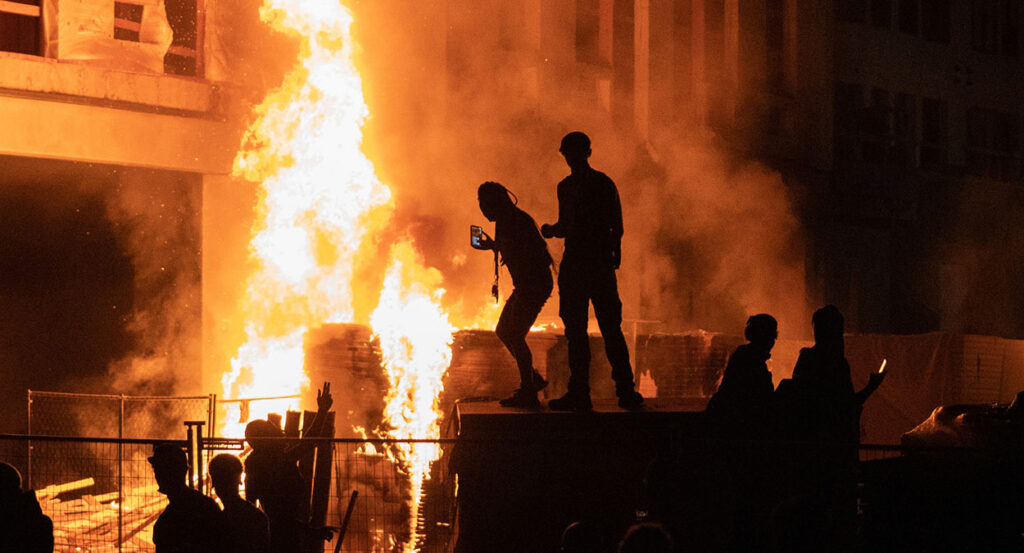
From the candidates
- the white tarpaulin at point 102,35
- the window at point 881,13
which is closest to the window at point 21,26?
the white tarpaulin at point 102,35

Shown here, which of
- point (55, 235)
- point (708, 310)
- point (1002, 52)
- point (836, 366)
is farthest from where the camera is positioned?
point (1002, 52)

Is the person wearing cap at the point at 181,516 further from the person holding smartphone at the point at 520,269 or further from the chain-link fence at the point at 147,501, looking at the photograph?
the chain-link fence at the point at 147,501

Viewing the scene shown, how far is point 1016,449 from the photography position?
266 inches

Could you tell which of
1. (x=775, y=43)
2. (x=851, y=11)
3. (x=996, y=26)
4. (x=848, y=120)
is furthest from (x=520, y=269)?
(x=996, y=26)

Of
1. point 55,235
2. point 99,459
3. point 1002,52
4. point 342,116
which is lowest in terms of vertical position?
point 99,459

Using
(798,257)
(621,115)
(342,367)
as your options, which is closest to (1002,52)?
(798,257)

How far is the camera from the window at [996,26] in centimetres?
2973

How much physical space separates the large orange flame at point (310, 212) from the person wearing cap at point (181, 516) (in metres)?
10.0

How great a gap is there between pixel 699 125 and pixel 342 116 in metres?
8.40

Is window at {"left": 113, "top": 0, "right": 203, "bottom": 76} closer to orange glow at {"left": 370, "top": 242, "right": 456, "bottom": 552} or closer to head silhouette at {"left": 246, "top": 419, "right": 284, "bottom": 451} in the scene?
orange glow at {"left": 370, "top": 242, "right": 456, "bottom": 552}

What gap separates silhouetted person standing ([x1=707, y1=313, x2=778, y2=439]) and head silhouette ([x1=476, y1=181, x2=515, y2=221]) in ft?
6.50

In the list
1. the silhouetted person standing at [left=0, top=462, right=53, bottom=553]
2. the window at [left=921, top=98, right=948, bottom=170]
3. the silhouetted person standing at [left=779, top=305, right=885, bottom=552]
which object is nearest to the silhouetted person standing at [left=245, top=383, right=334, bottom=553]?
the silhouetted person standing at [left=0, top=462, right=53, bottom=553]

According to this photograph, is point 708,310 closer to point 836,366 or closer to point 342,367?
point 342,367

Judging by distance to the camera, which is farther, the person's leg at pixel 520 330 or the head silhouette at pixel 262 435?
the person's leg at pixel 520 330
